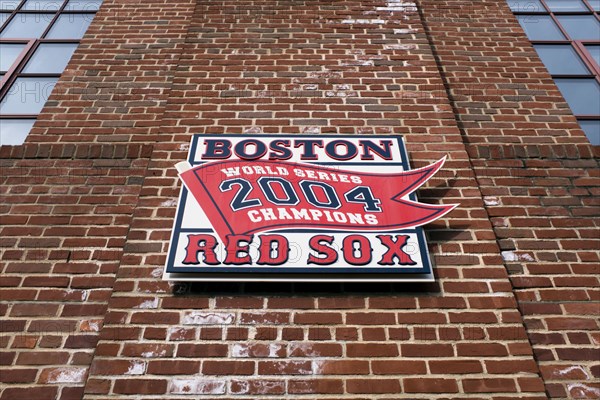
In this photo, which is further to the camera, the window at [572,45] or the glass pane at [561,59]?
the glass pane at [561,59]

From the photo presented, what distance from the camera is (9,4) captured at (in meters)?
5.46

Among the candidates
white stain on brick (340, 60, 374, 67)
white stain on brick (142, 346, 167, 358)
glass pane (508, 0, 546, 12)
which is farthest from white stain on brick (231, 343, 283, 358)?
glass pane (508, 0, 546, 12)

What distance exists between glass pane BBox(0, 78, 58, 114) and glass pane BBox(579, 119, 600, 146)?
494 cm

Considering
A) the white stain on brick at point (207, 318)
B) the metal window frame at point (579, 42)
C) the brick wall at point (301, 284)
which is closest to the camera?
the brick wall at point (301, 284)

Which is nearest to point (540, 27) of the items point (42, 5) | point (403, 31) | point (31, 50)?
point (403, 31)

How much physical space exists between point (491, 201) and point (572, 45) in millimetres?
2926

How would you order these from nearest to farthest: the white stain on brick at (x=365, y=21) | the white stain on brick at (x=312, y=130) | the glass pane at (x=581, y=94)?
the white stain on brick at (x=312, y=130) < the glass pane at (x=581, y=94) < the white stain on brick at (x=365, y=21)

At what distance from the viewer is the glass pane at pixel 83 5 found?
17.5ft

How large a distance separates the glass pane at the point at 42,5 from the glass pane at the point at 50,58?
0.81 metres

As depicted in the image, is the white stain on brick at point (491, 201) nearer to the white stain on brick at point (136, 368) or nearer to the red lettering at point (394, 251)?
the red lettering at point (394, 251)

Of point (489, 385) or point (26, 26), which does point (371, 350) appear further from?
point (26, 26)

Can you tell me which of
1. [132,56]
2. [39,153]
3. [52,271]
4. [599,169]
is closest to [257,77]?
[132,56]

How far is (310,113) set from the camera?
358 centimetres

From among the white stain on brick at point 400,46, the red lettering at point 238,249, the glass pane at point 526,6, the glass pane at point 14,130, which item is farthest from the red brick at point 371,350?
the glass pane at point 526,6
